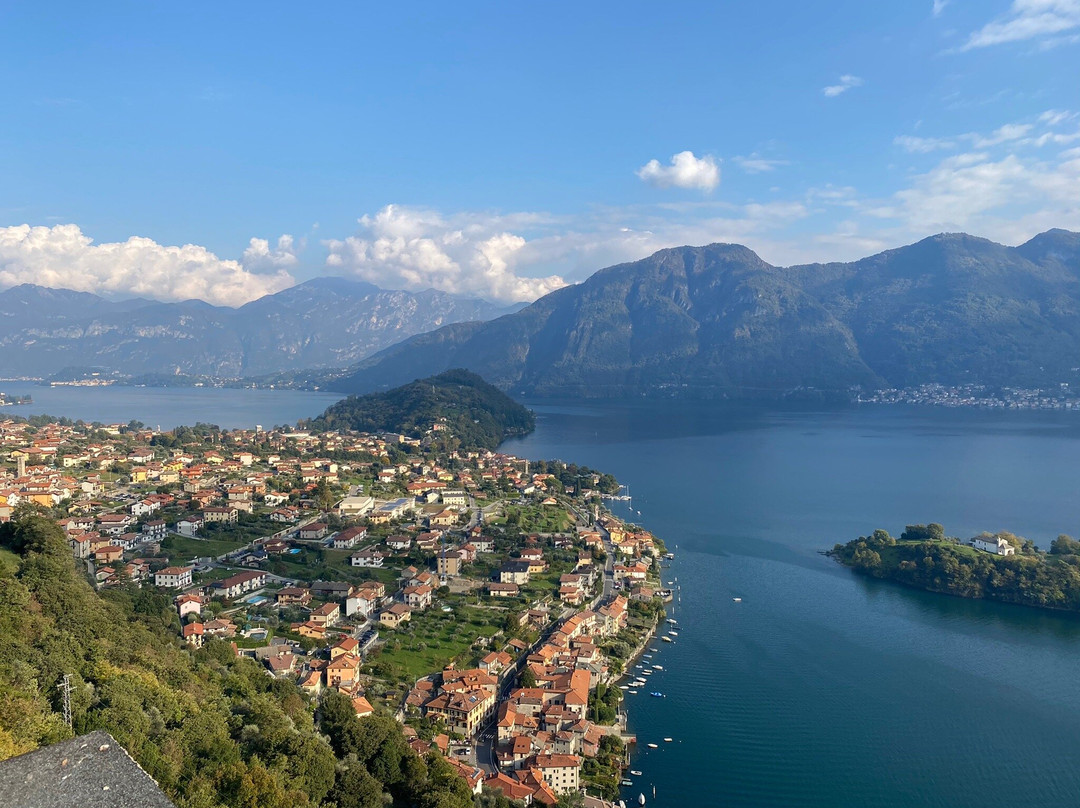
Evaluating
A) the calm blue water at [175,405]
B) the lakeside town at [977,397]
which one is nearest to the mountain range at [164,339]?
the calm blue water at [175,405]

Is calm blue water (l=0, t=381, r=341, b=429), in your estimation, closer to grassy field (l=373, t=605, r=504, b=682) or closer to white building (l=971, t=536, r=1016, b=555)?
grassy field (l=373, t=605, r=504, b=682)

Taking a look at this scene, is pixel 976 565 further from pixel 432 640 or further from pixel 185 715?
pixel 185 715

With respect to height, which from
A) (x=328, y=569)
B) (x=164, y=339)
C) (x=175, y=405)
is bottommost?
(x=328, y=569)

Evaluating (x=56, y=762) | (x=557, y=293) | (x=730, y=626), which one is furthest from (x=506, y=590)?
(x=557, y=293)

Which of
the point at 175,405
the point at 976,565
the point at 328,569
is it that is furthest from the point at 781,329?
the point at 328,569

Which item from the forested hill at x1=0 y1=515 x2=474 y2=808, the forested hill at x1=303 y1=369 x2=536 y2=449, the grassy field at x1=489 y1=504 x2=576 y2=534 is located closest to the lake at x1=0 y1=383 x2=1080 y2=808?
the grassy field at x1=489 y1=504 x2=576 y2=534

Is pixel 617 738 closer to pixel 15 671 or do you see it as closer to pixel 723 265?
pixel 15 671

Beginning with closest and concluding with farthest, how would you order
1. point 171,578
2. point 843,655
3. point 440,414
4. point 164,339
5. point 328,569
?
point 843,655, point 171,578, point 328,569, point 440,414, point 164,339
